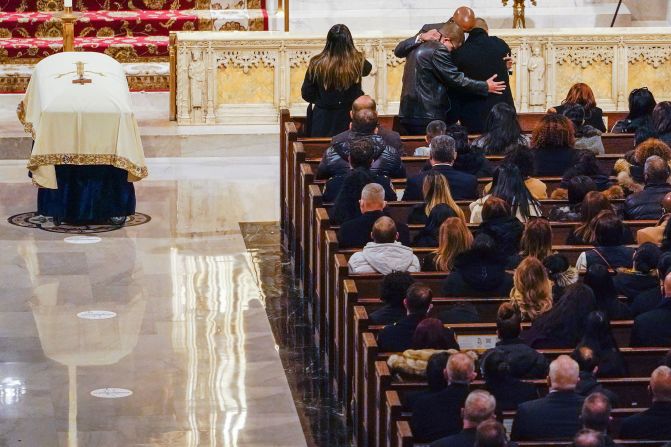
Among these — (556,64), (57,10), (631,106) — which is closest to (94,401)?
(631,106)

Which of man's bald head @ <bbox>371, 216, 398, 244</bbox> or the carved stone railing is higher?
the carved stone railing

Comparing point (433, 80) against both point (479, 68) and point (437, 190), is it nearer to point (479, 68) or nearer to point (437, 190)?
point (479, 68)

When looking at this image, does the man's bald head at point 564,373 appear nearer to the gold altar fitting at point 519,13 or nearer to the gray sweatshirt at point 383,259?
the gray sweatshirt at point 383,259

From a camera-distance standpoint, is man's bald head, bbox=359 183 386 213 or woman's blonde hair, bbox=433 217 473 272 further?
man's bald head, bbox=359 183 386 213

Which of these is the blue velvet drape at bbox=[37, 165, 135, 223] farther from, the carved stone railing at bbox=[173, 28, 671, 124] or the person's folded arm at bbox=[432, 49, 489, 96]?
the person's folded arm at bbox=[432, 49, 489, 96]

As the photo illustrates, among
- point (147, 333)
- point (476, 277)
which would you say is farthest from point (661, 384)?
point (147, 333)

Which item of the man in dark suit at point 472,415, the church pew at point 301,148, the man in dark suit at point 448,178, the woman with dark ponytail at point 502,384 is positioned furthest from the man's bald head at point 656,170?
the man in dark suit at point 472,415

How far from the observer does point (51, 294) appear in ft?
37.9

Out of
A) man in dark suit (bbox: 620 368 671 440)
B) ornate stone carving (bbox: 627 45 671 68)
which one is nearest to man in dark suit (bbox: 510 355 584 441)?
man in dark suit (bbox: 620 368 671 440)

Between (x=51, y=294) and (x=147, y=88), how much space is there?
627cm

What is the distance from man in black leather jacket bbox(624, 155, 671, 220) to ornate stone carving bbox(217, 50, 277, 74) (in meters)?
5.99

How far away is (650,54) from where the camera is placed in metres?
16.2

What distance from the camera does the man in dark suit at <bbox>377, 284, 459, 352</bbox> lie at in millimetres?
8242

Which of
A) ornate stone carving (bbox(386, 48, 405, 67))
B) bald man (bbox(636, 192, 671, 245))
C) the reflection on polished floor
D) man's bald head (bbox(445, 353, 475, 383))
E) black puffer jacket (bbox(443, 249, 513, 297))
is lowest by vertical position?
the reflection on polished floor
